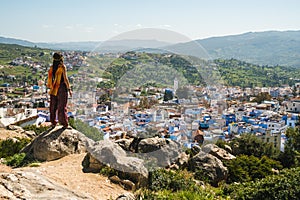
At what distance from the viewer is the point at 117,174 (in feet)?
17.8

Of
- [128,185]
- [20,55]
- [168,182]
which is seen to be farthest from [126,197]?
[20,55]

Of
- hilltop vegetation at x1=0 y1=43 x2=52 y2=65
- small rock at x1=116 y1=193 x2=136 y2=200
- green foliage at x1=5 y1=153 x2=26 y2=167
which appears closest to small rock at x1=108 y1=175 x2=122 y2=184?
small rock at x1=116 y1=193 x2=136 y2=200

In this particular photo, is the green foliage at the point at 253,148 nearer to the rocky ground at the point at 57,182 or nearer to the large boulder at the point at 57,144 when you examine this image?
the large boulder at the point at 57,144

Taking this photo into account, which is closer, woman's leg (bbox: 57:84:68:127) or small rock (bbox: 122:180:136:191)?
small rock (bbox: 122:180:136:191)

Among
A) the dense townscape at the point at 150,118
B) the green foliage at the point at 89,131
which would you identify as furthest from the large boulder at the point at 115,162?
the green foliage at the point at 89,131

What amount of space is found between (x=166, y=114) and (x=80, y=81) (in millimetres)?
1922

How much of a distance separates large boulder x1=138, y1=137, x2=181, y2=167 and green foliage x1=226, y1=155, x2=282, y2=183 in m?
2.00

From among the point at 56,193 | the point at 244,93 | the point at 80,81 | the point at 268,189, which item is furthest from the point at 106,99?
the point at 244,93

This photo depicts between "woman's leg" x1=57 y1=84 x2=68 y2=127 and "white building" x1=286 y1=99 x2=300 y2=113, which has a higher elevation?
"woman's leg" x1=57 y1=84 x2=68 y2=127

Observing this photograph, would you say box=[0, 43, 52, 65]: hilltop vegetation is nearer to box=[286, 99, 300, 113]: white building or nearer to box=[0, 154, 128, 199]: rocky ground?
box=[286, 99, 300, 113]: white building

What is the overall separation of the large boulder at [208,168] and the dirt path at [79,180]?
2518mm

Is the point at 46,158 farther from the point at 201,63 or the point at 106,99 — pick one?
the point at 201,63

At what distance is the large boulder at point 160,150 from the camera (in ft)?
20.3

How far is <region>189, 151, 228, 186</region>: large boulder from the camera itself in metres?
6.96
